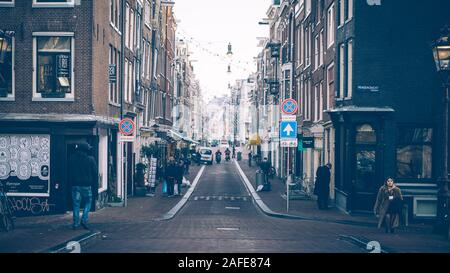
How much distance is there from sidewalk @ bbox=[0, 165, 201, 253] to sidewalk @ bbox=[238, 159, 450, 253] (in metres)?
4.50

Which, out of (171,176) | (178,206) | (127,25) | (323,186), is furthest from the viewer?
(171,176)

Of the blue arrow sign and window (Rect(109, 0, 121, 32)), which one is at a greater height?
window (Rect(109, 0, 121, 32))

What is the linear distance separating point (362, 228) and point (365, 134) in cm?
518

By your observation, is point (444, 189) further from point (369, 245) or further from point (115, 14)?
point (115, 14)

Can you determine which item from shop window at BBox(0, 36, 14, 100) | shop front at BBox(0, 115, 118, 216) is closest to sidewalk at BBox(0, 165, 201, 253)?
shop front at BBox(0, 115, 118, 216)

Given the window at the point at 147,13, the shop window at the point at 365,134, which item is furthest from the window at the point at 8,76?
the window at the point at 147,13

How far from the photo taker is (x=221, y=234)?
17.4 metres

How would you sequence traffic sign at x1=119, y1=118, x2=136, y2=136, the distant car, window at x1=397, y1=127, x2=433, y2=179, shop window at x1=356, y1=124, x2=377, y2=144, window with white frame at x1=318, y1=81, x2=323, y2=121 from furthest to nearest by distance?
the distant car
window with white frame at x1=318, y1=81, x2=323, y2=121
shop window at x1=356, y1=124, x2=377, y2=144
window at x1=397, y1=127, x2=433, y2=179
traffic sign at x1=119, y1=118, x2=136, y2=136

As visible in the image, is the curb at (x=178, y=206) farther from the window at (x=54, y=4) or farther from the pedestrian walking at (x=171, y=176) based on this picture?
the window at (x=54, y=4)

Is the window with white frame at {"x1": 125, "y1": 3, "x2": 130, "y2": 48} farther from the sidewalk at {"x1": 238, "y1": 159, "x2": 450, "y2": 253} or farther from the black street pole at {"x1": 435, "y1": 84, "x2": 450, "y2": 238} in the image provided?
the black street pole at {"x1": 435, "y1": 84, "x2": 450, "y2": 238}

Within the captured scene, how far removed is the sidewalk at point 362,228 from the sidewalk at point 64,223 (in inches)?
177

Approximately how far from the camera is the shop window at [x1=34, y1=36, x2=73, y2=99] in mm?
24812

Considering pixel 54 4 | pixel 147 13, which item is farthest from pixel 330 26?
pixel 147 13

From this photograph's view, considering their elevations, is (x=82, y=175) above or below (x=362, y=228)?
above
